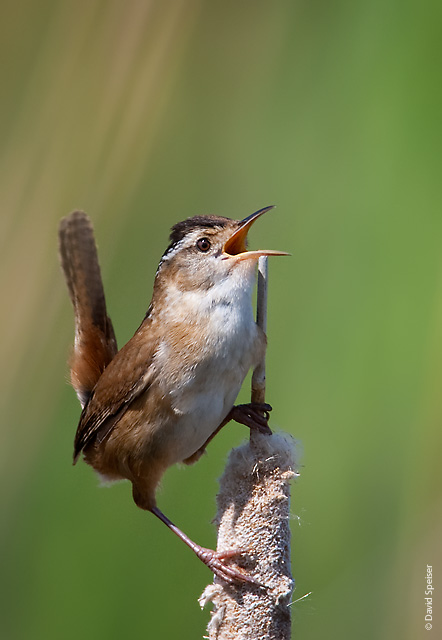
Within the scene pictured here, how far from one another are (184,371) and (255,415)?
0.23 meters

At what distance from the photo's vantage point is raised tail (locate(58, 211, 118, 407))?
2490 millimetres

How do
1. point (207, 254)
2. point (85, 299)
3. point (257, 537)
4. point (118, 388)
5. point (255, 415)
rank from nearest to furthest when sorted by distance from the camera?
point (257, 537) → point (255, 415) → point (207, 254) → point (118, 388) → point (85, 299)

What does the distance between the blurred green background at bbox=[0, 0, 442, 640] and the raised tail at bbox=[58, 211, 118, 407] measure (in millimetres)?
156

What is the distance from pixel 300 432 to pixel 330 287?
0.49 meters

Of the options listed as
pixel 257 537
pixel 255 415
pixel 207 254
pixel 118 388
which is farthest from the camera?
pixel 118 388

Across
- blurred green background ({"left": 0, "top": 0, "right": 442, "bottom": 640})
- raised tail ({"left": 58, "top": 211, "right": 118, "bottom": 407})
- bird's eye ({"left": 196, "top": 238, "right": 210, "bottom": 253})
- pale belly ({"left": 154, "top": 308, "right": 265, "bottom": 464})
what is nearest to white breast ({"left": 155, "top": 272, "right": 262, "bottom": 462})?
pale belly ({"left": 154, "top": 308, "right": 265, "bottom": 464})

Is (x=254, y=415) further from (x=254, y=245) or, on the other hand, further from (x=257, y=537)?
(x=254, y=245)

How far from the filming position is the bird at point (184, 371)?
1910 millimetres

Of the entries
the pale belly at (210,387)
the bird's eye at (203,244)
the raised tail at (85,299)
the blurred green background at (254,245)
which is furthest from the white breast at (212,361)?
the raised tail at (85,299)

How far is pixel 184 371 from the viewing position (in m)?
1.96

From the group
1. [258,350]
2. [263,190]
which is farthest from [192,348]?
[263,190]

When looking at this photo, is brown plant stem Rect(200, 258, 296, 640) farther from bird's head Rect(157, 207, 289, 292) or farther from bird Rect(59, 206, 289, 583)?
bird's head Rect(157, 207, 289, 292)

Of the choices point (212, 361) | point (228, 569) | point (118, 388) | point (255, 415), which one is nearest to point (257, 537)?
point (228, 569)

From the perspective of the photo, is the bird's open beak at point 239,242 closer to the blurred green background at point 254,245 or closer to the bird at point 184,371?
the bird at point 184,371
